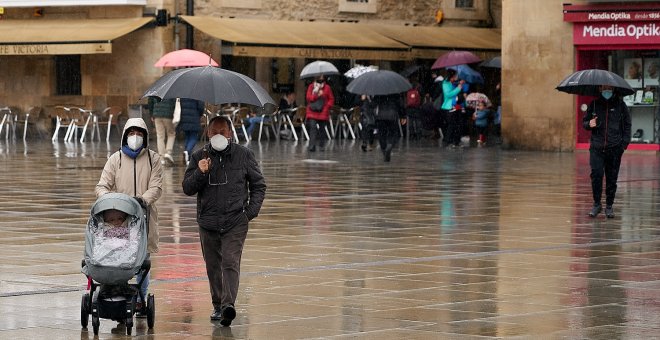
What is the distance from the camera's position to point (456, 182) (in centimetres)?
2295

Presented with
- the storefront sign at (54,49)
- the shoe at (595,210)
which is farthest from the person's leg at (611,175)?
the storefront sign at (54,49)

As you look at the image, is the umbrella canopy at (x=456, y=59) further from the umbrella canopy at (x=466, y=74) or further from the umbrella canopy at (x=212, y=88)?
the umbrella canopy at (x=212, y=88)

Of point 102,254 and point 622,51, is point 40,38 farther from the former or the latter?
point 102,254

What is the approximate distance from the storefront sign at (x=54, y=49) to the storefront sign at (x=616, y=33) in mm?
10949

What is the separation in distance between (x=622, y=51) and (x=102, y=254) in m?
24.2

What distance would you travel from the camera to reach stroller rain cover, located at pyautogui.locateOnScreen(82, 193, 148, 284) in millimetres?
9508

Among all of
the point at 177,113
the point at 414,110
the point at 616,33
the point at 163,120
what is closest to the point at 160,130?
the point at 163,120

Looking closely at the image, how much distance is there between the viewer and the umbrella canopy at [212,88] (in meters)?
10.4

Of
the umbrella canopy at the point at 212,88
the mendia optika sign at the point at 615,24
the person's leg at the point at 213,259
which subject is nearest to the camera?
the person's leg at the point at 213,259

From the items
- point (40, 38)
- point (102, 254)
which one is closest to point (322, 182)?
point (102, 254)

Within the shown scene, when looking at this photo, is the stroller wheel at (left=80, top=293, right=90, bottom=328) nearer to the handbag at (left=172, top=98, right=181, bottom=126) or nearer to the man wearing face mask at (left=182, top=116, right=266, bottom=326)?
the man wearing face mask at (left=182, top=116, right=266, bottom=326)

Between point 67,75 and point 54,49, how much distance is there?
8.75ft

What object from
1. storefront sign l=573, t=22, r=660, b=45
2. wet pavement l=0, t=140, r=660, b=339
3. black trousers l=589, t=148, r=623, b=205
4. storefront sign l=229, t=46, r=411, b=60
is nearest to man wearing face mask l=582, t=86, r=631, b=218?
black trousers l=589, t=148, r=623, b=205

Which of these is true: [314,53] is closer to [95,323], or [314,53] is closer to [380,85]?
[380,85]
